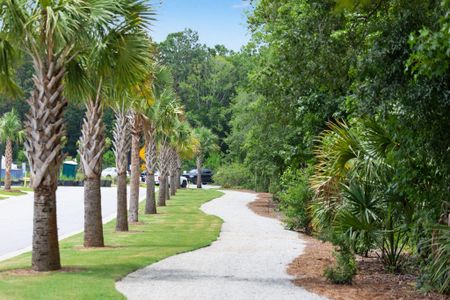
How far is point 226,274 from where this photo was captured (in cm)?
1341

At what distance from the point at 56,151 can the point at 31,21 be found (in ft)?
7.40

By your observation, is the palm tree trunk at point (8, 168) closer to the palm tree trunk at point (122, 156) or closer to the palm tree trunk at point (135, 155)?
the palm tree trunk at point (135, 155)

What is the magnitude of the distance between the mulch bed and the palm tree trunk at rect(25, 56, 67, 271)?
446cm

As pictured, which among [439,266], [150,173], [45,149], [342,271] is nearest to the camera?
[439,266]

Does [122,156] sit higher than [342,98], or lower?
lower

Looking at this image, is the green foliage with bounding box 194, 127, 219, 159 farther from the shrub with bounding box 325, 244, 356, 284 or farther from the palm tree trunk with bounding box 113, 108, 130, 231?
the shrub with bounding box 325, 244, 356, 284

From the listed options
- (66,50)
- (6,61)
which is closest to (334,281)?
(66,50)

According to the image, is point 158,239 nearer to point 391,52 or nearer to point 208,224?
point 208,224

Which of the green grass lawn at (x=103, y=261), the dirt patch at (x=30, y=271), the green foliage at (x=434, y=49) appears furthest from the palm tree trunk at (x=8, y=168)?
the green foliage at (x=434, y=49)

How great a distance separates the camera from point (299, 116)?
24.2m

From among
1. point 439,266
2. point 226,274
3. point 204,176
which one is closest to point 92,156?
point 226,274

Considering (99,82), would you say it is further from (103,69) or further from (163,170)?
(163,170)

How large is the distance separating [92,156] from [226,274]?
5122mm

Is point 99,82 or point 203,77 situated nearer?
point 99,82
